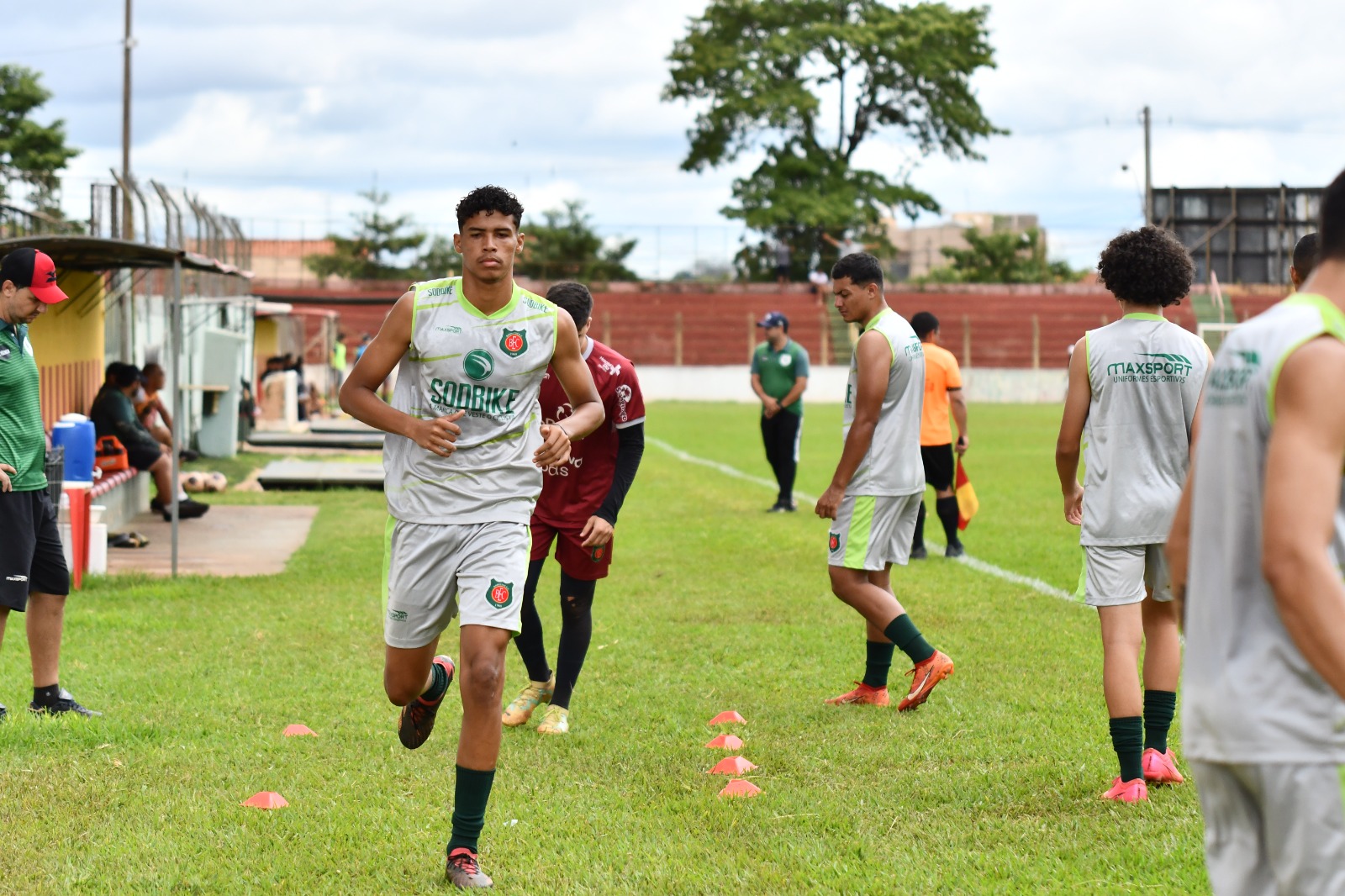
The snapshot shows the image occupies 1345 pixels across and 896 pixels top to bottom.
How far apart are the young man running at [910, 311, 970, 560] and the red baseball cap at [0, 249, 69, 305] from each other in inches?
263

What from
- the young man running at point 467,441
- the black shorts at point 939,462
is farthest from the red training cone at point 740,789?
the black shorts at point 939,462

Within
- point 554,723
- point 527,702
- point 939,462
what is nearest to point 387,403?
point 554,723

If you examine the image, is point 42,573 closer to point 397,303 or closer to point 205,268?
point 397,303

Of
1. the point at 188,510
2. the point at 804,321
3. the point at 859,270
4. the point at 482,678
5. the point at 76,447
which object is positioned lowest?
the point at 188,510

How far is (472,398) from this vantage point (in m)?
4.66

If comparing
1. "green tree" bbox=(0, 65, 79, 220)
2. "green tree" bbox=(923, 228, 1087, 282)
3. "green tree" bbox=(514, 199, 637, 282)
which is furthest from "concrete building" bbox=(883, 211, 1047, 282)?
A: "green tree" bbox=(0, 65, 79, 220)

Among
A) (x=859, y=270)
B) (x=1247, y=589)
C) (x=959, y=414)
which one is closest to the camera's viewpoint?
(x=1247, y=589)

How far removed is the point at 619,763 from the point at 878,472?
183 cm

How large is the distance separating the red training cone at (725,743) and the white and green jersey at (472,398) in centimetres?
172

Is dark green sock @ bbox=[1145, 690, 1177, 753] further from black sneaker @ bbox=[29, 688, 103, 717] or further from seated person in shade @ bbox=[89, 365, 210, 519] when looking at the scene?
seated person in shade @ bbox=[89, 365, 210, 519]

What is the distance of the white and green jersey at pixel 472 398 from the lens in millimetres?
4641

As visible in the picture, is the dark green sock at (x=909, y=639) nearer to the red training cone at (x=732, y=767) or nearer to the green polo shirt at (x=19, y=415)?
the red training cone at (x=732, y=767)

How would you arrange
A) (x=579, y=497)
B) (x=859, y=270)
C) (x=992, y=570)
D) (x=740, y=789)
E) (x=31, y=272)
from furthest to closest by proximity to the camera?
(x=992, y=570) → (x=859, y=270) → (x=579, y=497) → (x=31, y=272) → (x=740, y=789)

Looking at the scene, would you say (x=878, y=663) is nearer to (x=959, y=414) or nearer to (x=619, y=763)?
(x=619, y=763)
